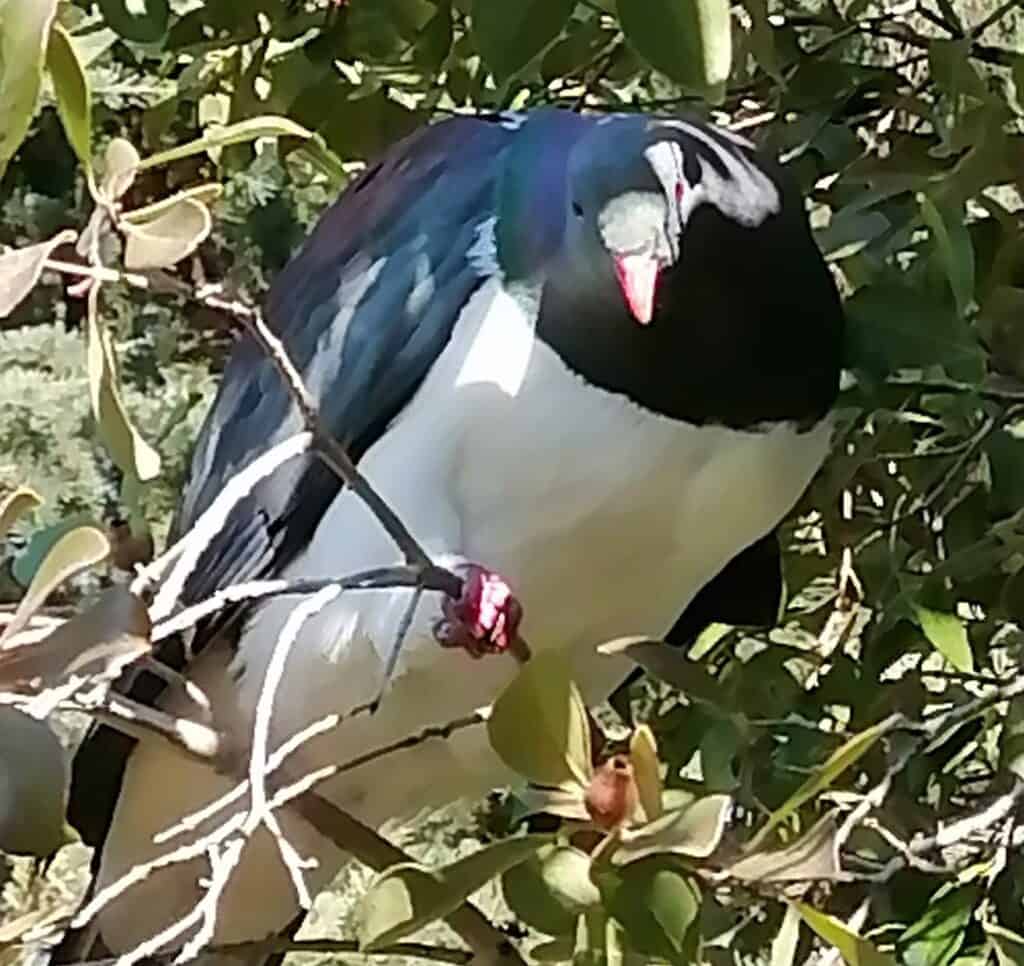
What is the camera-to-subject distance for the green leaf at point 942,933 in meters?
0.97

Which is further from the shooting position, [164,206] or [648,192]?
[648,192]

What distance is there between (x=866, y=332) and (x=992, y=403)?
0.22 feet

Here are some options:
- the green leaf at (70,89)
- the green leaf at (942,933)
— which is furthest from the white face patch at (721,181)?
the green leaf at (70,89)

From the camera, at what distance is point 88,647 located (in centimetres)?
53

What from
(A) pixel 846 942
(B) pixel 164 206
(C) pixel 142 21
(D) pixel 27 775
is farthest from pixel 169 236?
(C) pixel 142 21

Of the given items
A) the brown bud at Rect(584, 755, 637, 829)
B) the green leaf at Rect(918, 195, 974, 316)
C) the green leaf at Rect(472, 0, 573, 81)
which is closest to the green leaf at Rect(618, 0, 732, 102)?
the green leaf at Rect(472, 0, 573, 81)

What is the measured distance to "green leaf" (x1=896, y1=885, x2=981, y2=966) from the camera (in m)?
0.97

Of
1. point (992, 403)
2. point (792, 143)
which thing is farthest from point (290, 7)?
point (992, 403)

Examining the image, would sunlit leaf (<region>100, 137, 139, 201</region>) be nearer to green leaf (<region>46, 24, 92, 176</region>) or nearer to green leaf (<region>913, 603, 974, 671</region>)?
green leaf (<region>46, 24, 92, 176</region>)

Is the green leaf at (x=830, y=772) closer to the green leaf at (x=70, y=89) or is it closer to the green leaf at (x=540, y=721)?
the green leaf at (x=540, y=721)

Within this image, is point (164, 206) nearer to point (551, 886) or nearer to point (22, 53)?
point (22, 53)

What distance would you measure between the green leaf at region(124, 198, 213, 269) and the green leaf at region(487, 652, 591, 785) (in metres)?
0.14

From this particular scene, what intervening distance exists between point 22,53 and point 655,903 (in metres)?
0.27

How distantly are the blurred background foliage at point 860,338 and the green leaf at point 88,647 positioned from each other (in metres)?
0.28
